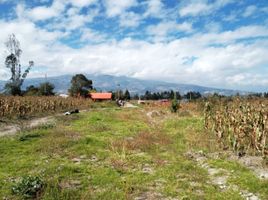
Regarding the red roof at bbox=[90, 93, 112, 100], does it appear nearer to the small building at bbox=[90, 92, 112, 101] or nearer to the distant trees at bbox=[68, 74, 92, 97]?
the small building at bbox=[90, 92, 112, 101]

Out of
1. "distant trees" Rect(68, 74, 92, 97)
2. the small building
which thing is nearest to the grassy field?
the small building

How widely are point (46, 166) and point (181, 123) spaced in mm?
17319

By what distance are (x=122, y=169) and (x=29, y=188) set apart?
4266 millimetres

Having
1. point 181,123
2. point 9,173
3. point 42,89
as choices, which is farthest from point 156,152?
point 42,89

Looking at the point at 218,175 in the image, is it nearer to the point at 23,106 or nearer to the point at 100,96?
the point at 23,106

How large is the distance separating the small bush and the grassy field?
14 cm

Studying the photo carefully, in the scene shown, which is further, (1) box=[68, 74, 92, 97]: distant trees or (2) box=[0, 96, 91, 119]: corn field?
(1) box=[68, 74, 92, 97]: distant trees

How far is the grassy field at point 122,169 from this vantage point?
447 inches

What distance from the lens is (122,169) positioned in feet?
46.4

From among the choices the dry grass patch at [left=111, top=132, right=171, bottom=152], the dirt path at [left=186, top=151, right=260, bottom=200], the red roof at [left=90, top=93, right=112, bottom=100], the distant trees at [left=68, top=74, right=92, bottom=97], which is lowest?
the dirt path at [left=186, top=151, right=260, bottom=200]

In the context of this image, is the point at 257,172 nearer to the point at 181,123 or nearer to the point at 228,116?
the point at 228,116

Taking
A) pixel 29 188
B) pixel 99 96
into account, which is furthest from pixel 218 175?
pixel 99 96

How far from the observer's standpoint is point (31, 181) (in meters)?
11.2

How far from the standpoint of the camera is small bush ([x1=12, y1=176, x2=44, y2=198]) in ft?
35.3
